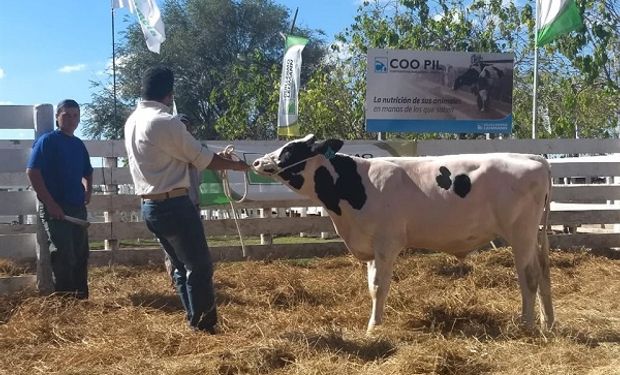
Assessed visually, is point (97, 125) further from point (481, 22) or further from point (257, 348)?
point (257, 348)

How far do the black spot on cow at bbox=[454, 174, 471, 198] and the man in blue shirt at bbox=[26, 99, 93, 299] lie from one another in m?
3.49

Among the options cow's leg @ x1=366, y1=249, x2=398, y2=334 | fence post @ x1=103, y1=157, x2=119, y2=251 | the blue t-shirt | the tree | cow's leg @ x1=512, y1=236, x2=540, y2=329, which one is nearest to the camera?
cow's leg @ x1=366, y1=249, x2=398, y2=334

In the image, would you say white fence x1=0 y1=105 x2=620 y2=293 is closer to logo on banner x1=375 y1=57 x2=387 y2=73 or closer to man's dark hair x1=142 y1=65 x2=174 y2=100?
logo on banner x1=375 y1=57 x2=387 y2=73

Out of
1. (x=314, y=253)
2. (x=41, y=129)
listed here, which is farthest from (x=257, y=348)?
(x=314, y=253)

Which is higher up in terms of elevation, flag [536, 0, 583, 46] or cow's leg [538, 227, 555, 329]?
flag [536, 0, 583, 46]

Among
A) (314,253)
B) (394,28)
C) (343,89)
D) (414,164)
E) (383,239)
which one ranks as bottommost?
(314,253)

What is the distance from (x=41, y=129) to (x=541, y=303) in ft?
17.0

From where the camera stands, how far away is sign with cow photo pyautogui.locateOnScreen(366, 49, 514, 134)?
12102 mm

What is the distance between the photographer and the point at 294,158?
605 centimetres

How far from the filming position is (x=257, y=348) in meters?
4.77

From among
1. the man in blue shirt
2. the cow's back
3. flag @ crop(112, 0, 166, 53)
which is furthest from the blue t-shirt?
flag @ crop(112, 0, 166, 53)

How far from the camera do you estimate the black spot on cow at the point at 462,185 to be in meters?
6.04

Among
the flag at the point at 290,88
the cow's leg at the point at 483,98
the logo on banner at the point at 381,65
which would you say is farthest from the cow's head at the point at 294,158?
the flag at the point at 290,88

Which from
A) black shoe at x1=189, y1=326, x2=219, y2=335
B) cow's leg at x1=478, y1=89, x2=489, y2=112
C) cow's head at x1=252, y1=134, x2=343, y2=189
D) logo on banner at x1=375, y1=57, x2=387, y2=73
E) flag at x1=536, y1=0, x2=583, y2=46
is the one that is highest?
flag at x1=536, y1=0, x2=583, y2=46
